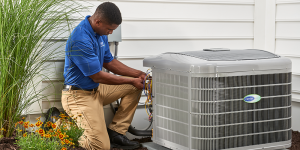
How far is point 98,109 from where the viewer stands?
8.58 feet

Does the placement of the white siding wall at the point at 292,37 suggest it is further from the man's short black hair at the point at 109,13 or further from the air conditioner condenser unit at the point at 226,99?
the man's short black hair at the point at 109,13

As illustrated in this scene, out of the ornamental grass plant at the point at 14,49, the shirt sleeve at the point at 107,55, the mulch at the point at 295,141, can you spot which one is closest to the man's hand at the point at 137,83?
the shirt sleeve at the point at 107,55

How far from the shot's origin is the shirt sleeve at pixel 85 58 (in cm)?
240

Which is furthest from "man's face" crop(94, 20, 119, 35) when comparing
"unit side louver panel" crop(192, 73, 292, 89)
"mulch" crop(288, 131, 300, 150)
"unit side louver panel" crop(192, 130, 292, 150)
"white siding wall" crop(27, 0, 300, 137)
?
"mulch" crop(288, 131, 300, 150)

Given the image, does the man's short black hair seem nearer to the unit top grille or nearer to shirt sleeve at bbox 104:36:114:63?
shirt sleeve at bbox 104:36:114:63

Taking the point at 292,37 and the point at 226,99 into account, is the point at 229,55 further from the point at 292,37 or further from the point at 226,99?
the point at 292,37

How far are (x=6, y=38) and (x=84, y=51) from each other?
661mm

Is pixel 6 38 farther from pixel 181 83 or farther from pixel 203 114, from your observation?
pixel 203 114

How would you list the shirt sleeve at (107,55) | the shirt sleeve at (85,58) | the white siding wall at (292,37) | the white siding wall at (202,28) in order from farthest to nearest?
the white siding wall at (292,37) < the white siding wall at (202,28) < the shirt sleeve at (107,55) < the shirt sleeve at (85,58)

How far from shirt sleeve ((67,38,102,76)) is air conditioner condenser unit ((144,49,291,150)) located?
495 millimetres

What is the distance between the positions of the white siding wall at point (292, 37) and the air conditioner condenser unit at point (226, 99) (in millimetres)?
1026

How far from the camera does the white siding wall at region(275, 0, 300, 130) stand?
3193mm

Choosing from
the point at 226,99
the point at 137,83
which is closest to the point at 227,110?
the point at 226,99

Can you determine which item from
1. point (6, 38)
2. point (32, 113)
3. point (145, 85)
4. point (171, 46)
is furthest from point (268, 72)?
point (32, 113)
